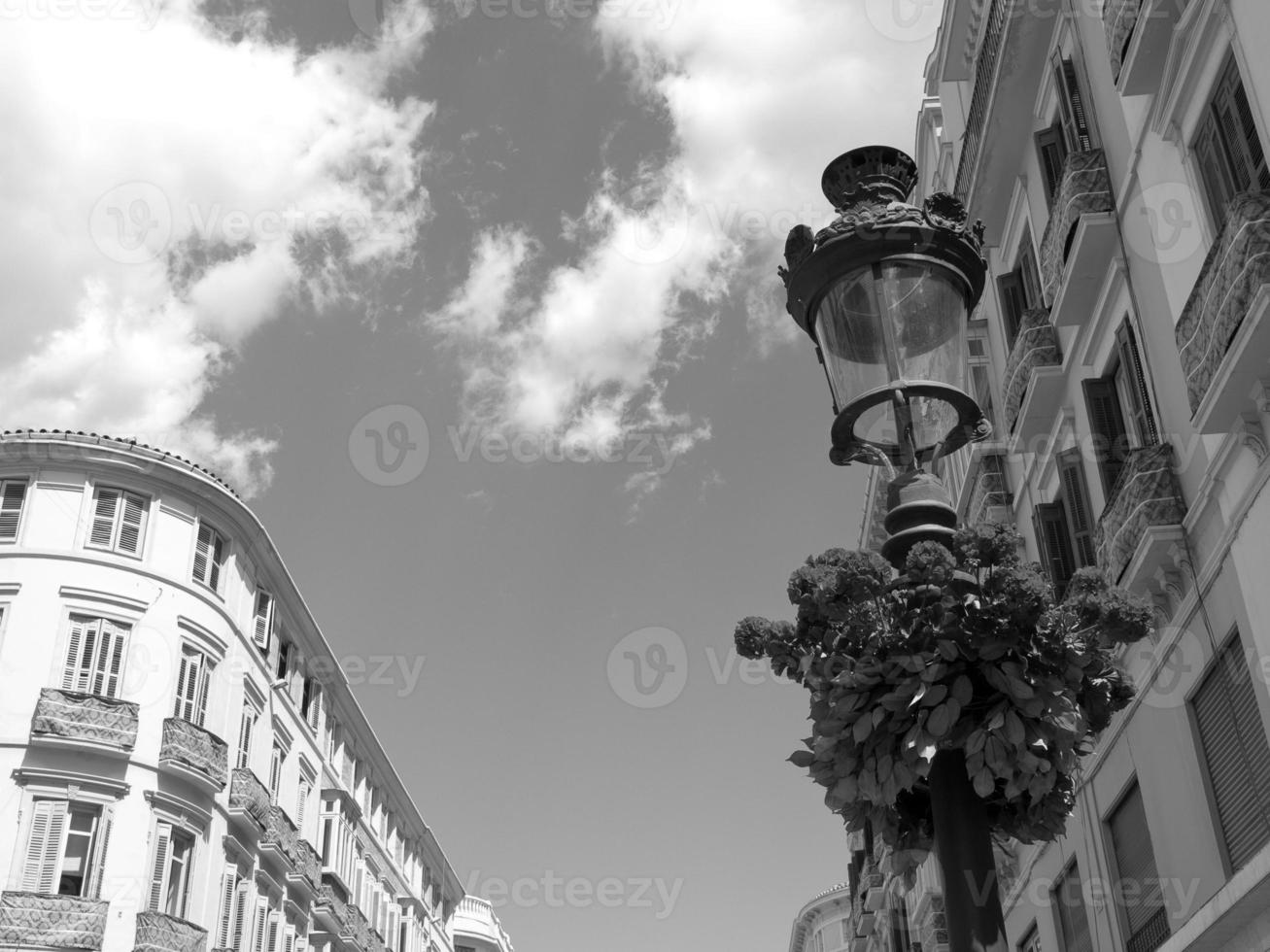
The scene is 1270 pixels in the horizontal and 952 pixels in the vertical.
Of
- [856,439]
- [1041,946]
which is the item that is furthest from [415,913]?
[856,439]

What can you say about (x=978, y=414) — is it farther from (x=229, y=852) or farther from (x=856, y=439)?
(x=229, y=852)

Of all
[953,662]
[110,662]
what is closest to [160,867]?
[110,662]

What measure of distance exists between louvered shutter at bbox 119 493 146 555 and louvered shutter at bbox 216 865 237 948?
290 inches

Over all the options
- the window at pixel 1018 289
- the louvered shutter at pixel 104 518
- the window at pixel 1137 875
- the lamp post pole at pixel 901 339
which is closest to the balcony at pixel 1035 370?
the window at pixel 1018 289

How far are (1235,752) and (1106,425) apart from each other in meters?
4.41

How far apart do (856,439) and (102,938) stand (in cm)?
2353

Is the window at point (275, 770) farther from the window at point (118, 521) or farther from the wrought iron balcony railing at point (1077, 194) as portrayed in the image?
the wrought iron balcony railing at point (1077, 194)

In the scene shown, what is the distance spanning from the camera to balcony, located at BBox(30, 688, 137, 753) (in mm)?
25422

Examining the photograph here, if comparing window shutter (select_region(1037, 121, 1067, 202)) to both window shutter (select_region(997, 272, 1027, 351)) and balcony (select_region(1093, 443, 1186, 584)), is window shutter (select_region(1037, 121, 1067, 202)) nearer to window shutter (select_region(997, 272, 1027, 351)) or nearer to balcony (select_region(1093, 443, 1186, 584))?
window shutter (select_region(997, 272, 1027, 351))

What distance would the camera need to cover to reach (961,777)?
4.84 meters

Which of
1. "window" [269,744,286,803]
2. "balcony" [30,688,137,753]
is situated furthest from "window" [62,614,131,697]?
"window" [269,744,286,803]

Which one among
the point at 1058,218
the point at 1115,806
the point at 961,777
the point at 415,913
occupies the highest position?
the point at 415,913

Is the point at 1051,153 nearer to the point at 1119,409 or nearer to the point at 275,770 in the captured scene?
the point at 1119,409

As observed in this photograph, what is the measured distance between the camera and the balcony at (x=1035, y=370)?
15.8m
